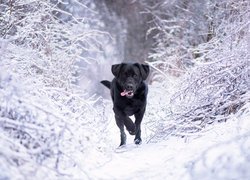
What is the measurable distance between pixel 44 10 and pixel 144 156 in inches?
130

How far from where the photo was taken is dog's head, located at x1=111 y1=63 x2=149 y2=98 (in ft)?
22.1

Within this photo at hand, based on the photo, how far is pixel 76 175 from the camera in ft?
11.8

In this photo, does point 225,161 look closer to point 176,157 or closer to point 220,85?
point 176,157

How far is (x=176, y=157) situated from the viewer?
4.34m

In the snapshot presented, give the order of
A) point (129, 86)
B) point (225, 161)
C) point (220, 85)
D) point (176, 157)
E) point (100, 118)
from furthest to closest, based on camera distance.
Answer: point (129, 86) → point (220, 85) → point (100, 118) → point (176, 157) → point (225, 161)

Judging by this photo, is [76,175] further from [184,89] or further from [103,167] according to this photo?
[184,89]

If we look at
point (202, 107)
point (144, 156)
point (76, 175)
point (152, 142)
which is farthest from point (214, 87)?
point (76, 175)

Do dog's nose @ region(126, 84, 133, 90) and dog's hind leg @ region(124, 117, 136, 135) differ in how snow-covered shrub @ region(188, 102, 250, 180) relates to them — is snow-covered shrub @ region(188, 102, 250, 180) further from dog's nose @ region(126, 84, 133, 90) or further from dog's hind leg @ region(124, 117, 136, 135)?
dog's hind leg @ region(124, 117, 136, 135)

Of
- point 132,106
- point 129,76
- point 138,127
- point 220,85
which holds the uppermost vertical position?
point 129,76

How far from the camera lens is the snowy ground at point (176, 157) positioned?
3.87 metres

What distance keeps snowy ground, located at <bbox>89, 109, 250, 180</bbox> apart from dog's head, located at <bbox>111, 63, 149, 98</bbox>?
122 centimetres

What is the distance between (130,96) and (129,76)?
281mm

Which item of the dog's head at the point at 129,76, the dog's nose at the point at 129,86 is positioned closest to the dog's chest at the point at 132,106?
the dog's head at the point at 129,76

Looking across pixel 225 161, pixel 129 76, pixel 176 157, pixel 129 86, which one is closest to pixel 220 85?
pixel 129 86
